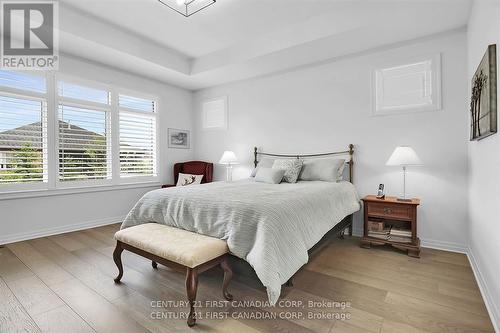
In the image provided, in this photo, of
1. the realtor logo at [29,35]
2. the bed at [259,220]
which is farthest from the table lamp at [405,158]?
the realtor logo at [29,35]

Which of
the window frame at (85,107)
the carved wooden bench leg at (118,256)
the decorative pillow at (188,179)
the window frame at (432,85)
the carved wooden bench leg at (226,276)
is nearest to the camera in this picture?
the carved wooden bench leg at (226,276)

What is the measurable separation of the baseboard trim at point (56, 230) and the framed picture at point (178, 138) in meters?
1.75

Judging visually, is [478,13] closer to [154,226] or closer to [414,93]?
[414,93]

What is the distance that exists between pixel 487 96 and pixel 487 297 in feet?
4.85

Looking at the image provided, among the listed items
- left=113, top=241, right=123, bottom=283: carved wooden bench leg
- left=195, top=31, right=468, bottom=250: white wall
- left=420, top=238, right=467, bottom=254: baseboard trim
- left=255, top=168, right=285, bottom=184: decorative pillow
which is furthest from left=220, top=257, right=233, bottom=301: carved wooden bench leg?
left=420, top=238, right=467, bottom=254: baseboard trim

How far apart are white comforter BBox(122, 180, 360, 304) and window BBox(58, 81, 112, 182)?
6.31ft

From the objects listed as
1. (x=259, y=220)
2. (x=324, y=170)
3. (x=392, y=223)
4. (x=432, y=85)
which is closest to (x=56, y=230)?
(x=259, y=220)

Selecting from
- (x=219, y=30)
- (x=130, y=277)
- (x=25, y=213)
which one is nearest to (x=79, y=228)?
(x=25, y=213)

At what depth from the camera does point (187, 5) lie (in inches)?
113

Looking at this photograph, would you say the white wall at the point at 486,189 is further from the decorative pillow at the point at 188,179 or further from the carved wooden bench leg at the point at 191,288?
the decorative pillow at the point at 188,179

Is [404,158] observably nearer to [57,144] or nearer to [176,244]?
[176,244]

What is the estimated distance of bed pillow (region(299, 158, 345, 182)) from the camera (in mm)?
3348

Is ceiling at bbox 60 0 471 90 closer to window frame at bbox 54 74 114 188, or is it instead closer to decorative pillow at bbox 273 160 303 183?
window frame at bbox 54 74 114 188

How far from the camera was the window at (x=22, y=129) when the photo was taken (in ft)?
10.4
